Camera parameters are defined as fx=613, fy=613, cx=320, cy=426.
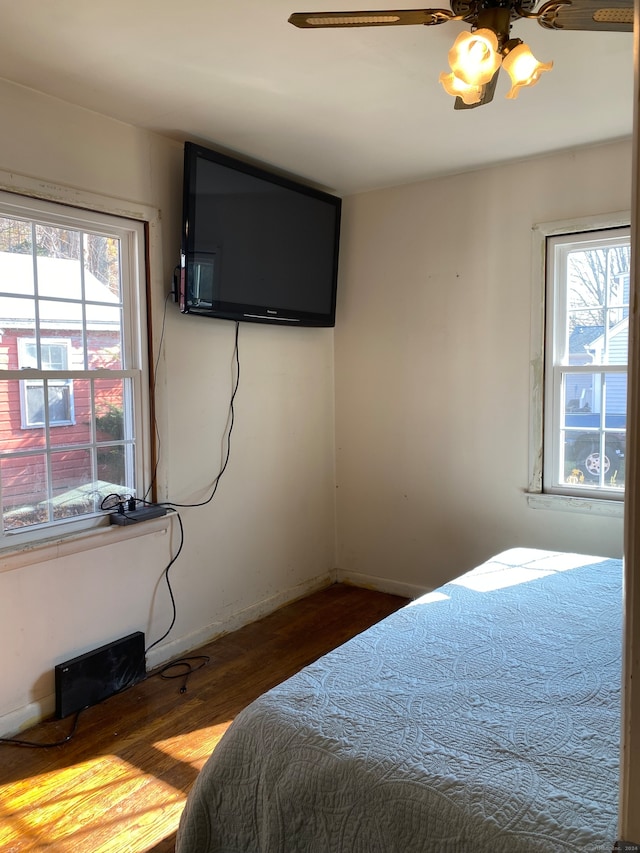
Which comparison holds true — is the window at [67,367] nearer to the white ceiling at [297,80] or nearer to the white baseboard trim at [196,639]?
the white ceiling at [297,80]

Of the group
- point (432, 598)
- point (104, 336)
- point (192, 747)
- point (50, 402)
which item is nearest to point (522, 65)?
point (432, 598)

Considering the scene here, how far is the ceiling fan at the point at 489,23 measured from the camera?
1521mm

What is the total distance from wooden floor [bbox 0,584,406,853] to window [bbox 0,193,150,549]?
80 cm

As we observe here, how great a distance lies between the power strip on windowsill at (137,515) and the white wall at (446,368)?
1529mm

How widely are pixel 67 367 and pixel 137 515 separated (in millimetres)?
724

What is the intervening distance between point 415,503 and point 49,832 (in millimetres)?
2506

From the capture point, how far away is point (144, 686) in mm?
2785

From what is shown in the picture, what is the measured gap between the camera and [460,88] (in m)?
1.75

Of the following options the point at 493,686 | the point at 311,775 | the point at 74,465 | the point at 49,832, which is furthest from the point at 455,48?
the point at 49,832

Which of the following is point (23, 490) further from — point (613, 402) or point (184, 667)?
point (613, 402)

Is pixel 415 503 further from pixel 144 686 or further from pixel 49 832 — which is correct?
pixel 49 832

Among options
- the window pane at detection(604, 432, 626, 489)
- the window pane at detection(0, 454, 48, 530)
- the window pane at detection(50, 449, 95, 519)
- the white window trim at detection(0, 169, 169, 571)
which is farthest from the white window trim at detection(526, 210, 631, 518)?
the window pane at detection(0, 454, 48, 530)

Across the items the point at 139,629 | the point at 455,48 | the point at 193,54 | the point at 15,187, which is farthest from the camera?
the point at 139,629

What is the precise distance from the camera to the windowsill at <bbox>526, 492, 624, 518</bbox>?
3123 millimetres
